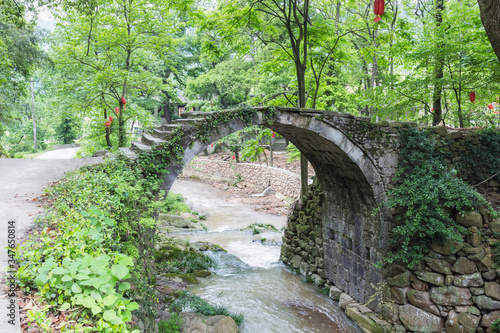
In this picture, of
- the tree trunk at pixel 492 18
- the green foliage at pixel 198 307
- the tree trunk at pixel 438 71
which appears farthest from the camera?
the tree trunk at pixel 438 71

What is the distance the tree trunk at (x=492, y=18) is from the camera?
157 inches

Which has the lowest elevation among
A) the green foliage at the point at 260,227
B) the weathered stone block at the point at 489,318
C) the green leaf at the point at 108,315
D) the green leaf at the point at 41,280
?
the green foliage at the point at 260,227

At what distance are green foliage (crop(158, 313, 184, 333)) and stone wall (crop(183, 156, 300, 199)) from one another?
36.5ft

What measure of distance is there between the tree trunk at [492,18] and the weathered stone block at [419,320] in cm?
419

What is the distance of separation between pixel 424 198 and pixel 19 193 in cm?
632

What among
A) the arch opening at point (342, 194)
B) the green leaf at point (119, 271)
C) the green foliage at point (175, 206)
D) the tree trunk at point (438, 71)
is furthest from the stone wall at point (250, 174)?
the green leaf at point (119, 271)

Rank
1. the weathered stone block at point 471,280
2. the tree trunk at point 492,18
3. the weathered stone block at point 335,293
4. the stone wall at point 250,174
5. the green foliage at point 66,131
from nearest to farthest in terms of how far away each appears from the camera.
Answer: the tree trunk at point 492,18
the weathered stone block at point 471,280
the weathered stone block at point 335,293
the stone wall at point 250,174
the green foliage at point 66,131

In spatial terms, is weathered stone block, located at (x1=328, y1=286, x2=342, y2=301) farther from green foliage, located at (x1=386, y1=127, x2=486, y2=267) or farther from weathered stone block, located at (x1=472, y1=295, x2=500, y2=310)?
weathered stone block, located at (x1=472, y1=295, x2=500, y2=310)

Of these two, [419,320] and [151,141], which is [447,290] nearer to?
[419,320]

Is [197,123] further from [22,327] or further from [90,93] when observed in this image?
[90,93]

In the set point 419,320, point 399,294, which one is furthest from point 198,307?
point 419,320

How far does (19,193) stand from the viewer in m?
4.68

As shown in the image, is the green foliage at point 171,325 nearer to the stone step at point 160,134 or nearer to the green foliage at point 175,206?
the stone step at point 160,134

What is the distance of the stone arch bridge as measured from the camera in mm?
5422
